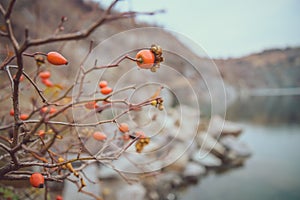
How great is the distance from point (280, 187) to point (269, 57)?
11.8 metres

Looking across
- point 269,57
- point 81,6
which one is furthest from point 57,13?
point 269,57

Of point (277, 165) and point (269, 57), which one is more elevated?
point (269, 57)

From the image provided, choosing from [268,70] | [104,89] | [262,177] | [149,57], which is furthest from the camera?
[268,70]

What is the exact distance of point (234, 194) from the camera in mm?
2182

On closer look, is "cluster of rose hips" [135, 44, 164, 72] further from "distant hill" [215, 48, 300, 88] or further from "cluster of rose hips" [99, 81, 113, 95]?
"distant hill" [215, 48, 300, 88]

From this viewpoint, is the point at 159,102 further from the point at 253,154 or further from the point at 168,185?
the point at 253,154

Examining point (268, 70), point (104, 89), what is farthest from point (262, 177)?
point (268, 70)

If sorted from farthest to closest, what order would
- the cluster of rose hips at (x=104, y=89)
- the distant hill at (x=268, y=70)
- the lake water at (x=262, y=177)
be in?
the distant hill at (x=268, y=70)
the lake water at (x=262, y=177)
the cluster of rose hips at (x=104, y=89)

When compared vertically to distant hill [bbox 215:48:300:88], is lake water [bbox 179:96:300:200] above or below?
below

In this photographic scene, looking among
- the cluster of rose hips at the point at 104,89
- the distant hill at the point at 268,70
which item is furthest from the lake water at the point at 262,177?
the distant hill at the point at 268,70

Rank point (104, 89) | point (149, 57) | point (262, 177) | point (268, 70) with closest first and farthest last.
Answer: point (149, 57)
point (104, 89)
point (262, 177)
point (268, 70)

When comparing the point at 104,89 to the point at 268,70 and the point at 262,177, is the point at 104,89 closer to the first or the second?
the point at 262,177

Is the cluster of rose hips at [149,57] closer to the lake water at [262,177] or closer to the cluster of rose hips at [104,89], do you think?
the cluster of rose hips at [104,89]

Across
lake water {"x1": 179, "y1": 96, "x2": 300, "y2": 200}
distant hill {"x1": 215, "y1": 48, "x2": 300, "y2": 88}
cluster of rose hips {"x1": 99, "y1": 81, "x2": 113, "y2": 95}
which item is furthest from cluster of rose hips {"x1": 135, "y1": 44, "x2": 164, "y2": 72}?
distant hill {"x1": 215, "y1": 48, "x2": 300, "y2": 88}
